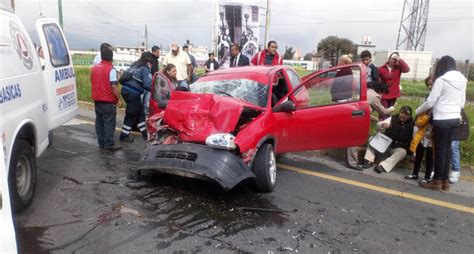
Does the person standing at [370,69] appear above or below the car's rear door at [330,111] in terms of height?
above

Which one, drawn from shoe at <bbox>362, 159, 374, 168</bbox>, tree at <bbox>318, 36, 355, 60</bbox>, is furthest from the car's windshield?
tree at <bbox>318, 36, 355, 60</bbox>

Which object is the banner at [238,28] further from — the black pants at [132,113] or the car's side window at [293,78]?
the car's side window at [293,78]

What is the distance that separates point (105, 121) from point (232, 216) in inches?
132

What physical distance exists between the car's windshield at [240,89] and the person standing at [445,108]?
2192mm

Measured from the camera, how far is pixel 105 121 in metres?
6.46

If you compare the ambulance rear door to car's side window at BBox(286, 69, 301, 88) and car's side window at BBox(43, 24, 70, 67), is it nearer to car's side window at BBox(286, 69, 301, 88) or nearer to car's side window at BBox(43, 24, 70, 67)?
car's side window at BBox(43, 24, 70, 67)

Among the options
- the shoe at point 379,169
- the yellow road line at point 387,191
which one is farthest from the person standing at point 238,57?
the shoe at point 379,169

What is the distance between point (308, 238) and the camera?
142 inches

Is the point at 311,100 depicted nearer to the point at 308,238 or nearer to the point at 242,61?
the point at 308,238

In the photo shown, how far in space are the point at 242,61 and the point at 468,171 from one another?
5099mm

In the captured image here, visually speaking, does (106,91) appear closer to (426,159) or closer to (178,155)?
(178,155)

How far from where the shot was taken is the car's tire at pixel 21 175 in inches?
144

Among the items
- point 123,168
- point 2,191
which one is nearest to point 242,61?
point 123,168

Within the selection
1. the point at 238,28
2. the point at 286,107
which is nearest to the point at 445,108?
the point at 286,107
